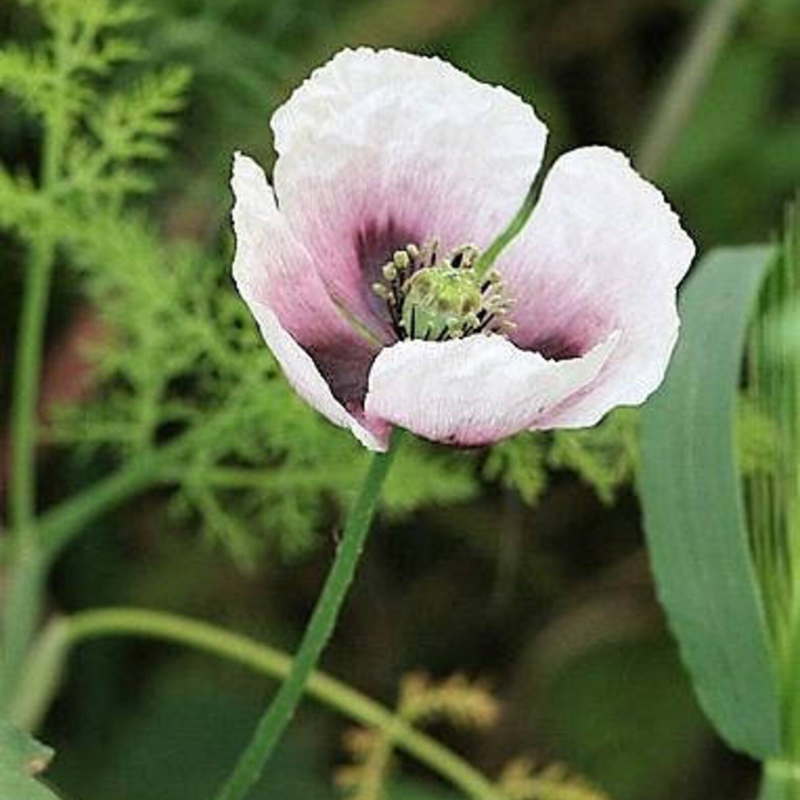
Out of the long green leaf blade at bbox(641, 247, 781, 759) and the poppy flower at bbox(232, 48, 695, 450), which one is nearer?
the poppy flower at bbox(232, 48, 695, 450)

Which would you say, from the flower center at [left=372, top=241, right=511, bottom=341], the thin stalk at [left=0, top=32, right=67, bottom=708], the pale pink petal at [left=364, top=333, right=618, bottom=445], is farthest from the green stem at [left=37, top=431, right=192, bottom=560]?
the pale pink petal at [left=364, top=333, right=618, bottom=445]

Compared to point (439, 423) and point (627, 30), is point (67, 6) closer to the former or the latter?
point (439, 423)

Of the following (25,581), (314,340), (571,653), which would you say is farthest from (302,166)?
(571,653)

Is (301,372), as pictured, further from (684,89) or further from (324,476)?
(684,89)

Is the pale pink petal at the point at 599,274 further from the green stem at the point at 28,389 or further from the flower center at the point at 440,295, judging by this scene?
the green stem at the point at 28,389

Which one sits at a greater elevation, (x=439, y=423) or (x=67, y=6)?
(x=67, y=6)

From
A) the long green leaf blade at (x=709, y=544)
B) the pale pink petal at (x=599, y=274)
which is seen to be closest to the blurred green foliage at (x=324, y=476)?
the long green leaf blade at (x=709, y=544)

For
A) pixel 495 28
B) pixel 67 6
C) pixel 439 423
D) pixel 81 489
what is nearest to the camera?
pixel 439 423

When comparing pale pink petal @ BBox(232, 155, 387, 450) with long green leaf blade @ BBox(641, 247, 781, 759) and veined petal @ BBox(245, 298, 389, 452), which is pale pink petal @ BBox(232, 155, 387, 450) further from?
long green leaf blade @ BBox(641, 247, 781, 759)
